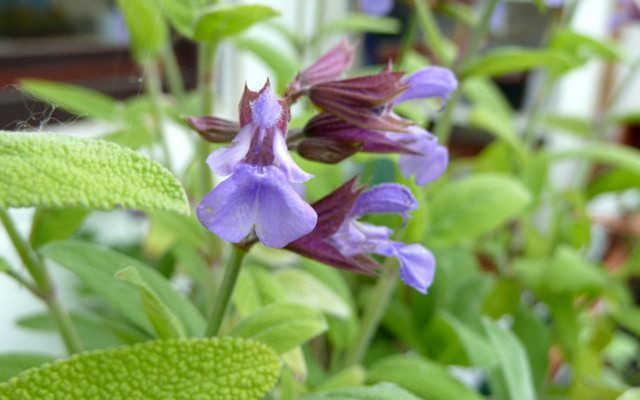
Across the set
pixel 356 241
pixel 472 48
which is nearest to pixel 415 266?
pixel 356 241

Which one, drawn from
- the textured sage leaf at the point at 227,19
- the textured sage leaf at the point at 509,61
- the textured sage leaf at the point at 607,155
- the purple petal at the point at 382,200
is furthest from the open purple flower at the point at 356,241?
the textured sage leaf at the point at 607,155

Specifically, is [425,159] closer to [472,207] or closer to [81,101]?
[472,207]

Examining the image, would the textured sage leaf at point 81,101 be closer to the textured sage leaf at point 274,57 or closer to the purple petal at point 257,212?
the textured sage leaf at point 274,57

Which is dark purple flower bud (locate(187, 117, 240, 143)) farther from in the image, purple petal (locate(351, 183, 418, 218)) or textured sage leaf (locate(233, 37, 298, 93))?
textured sage leaf (locate(233, 37, 298, 93))

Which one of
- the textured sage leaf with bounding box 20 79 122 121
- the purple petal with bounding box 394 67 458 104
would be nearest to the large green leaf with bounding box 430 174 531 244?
the purple petal with bounding box 394 67 458 104

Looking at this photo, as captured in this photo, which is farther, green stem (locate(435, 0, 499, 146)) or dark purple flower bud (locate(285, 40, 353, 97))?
green stem (locate(435, 0, 499, 146))

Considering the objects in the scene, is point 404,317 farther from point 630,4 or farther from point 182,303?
point 630,4
